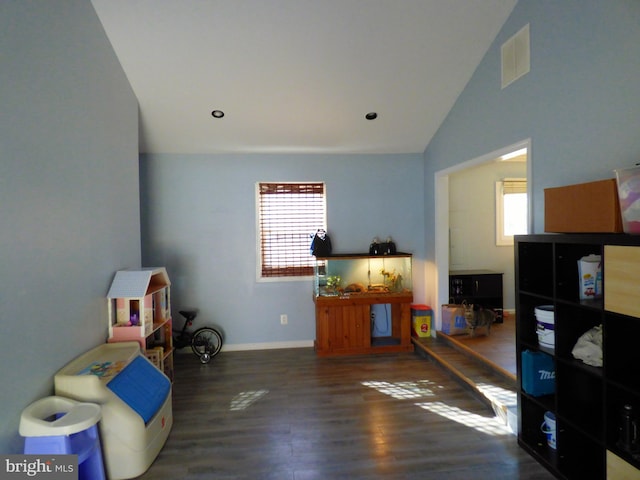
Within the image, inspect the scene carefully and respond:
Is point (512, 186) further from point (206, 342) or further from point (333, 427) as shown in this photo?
point (206, 342)

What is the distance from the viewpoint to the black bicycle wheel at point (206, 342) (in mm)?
3922

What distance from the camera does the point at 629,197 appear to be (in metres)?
1.52

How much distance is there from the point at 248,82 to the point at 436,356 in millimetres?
3517

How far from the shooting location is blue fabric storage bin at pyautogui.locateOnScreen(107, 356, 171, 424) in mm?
2127

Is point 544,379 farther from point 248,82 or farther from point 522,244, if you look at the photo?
point 248,82

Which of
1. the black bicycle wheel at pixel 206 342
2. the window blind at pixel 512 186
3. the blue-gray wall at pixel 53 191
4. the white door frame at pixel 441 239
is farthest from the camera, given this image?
the window blind at pixel 512 186

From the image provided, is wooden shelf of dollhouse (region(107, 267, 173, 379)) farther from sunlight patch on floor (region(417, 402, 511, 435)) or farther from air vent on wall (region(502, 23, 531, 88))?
air vent on wall (region(502, 23, 531, 88))

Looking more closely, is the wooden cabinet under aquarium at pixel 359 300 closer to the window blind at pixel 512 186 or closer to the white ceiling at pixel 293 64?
the white ceiling at pixel 293 64

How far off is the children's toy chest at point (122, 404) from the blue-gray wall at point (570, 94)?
311 centimetres

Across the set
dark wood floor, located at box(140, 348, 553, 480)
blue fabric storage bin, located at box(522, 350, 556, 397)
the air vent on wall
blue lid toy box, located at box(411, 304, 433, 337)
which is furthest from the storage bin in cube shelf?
blue lid toy box, located at box(411, 304, 433, 337)

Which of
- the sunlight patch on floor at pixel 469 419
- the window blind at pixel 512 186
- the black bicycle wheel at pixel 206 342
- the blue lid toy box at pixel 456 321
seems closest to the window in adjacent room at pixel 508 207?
the window blind at pixel 512 186

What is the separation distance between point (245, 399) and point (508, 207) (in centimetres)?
457

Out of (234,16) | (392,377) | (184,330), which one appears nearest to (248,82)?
(234,16)

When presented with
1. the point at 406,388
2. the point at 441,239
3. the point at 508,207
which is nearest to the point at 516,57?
the point at 441,239
